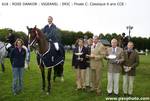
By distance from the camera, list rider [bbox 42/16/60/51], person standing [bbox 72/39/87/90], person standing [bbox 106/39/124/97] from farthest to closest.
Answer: rider [bbox 42/16/60/51]
person standing [bbox 72/39/87/90]
person standing [bbox 106/39/124/97]

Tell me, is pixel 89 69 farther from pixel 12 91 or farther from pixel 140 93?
pixel 12 91

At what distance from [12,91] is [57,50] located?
2404 millimetres

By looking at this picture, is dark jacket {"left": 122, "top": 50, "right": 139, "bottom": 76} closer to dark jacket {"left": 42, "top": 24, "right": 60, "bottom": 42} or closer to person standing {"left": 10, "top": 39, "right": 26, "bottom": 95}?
dark jacket {"left": 42, "top": 24, "right": 60, "bottom": 42}

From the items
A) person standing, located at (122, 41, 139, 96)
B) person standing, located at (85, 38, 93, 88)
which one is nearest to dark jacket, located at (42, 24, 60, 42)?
person standing, located at (85, 38, 93, 88)

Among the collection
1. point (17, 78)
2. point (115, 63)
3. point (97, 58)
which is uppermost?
point (97, 58)

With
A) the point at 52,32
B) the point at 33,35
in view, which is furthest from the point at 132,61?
the point at 33,35

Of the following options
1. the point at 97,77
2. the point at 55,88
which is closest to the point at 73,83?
the point at 55,88

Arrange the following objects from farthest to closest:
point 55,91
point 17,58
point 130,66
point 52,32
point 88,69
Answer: point 52,32, point 88,69, point 55,91, point 17,58, point 130,66

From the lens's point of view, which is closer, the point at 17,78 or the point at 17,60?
the point at 17,60

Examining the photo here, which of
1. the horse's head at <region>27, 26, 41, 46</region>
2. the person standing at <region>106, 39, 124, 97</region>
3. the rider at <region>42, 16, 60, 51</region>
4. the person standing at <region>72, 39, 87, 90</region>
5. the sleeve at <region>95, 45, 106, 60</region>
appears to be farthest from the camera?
the rider at <region>42, 16, 60, 51</region>

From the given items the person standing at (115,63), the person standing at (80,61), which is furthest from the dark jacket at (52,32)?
the person standing at (115,63)

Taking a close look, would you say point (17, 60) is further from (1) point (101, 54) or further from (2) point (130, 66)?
(2) point (130, 66)

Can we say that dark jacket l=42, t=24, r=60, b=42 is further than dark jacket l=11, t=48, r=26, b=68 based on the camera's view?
Yes

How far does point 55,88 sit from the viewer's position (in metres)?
A: 15.8
